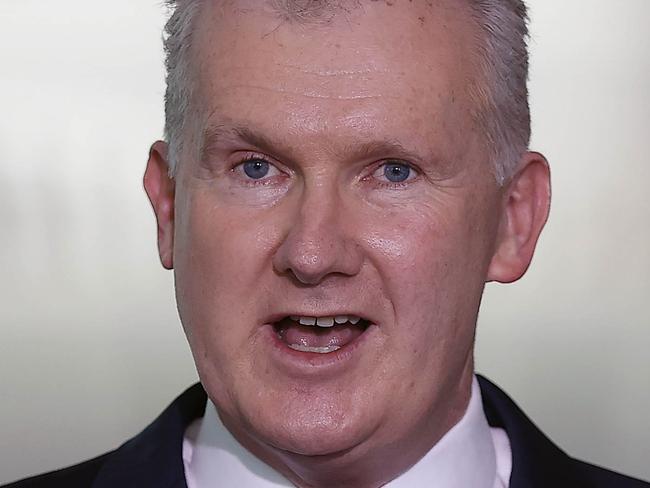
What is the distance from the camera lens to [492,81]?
2262 mm

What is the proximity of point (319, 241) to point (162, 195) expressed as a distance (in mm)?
427

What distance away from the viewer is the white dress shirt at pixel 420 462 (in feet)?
7.59

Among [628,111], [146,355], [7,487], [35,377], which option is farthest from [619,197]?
[7,487]

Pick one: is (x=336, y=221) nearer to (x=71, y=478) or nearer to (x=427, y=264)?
(x=427, y=264)

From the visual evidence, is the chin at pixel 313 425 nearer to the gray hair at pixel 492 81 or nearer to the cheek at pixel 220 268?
the cheek at pixel 220 268

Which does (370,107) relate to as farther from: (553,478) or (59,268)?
(59,268)

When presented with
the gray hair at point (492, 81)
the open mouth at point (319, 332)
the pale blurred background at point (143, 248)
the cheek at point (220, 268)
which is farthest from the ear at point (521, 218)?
the pale blurred background at point (143, 248)

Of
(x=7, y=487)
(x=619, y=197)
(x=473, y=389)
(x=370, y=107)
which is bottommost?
(x=7, y=487)

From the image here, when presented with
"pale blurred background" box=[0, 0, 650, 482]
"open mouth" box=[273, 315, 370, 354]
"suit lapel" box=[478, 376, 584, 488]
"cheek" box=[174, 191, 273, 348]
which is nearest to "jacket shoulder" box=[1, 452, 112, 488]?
"cheek" box=[174, 191, 273, 348]

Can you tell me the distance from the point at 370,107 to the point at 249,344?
0.34m

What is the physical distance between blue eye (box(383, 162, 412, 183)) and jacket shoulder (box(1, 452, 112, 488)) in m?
0.67

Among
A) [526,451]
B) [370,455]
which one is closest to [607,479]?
[526,451]

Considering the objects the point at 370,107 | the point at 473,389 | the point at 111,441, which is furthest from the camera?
the point at 111,441

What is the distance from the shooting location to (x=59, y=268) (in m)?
3.71
